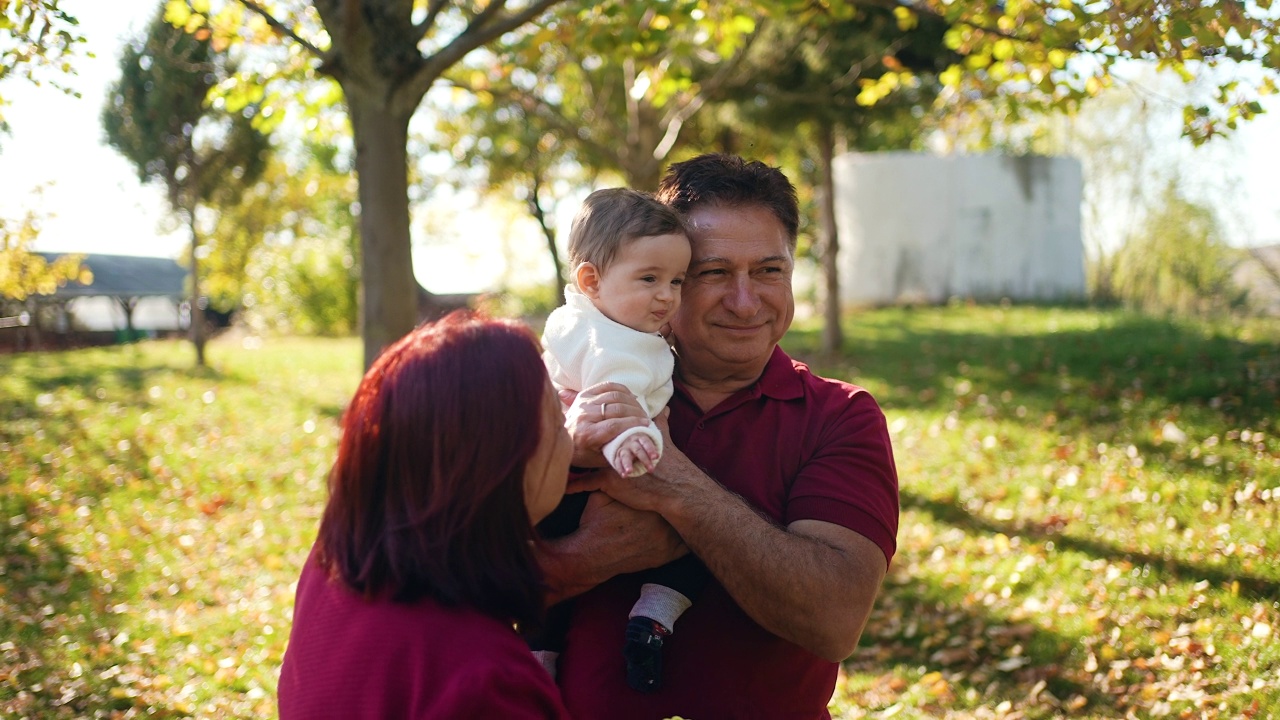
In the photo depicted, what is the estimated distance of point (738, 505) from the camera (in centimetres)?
241

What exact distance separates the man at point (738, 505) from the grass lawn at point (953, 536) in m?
2.92

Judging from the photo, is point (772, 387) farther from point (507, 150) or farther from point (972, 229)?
point (507, 150)

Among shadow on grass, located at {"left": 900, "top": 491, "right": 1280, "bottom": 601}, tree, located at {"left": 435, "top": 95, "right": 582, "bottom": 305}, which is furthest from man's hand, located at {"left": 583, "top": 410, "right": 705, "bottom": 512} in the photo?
tree, located at {"left": 435, "top": 95, "right": 582, "bottom": 305}

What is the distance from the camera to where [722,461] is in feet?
8.90

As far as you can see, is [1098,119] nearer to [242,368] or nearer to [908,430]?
[908,430]

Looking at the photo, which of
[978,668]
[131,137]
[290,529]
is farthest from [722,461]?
[131,137]

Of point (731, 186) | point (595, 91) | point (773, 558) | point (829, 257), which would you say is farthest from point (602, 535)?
point (595, 91)

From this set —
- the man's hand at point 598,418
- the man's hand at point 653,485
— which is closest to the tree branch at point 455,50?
the man's hand at point 598,418

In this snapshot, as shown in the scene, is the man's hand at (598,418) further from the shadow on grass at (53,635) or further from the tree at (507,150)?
the tree at (507,150)

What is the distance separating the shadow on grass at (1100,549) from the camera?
18.2 ft

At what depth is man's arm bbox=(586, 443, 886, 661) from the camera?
2322 mm

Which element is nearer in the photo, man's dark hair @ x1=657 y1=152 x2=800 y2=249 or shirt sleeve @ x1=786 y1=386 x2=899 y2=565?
shirt sleeve @ x1=786 y1=386 x2=899 y2=565

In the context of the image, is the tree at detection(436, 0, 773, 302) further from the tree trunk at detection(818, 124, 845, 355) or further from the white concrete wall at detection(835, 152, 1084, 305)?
the white concrete wall at detection(835, 152, 1084, 305)

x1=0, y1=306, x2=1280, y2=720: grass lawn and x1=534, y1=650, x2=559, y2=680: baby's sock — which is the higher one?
x1=534, y1=650, x2=559, y2=680: baby's sock
